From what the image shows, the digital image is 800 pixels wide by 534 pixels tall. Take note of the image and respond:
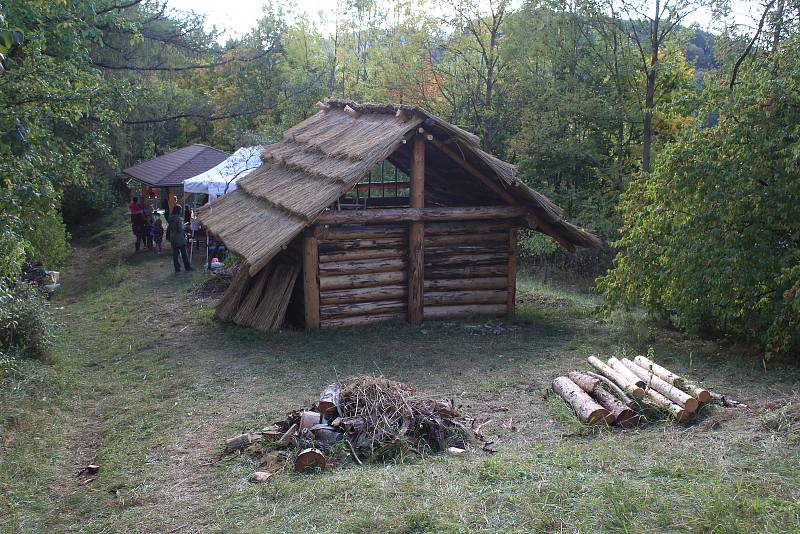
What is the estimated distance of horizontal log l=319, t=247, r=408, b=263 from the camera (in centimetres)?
1309

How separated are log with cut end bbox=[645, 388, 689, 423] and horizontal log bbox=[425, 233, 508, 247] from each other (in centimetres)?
637

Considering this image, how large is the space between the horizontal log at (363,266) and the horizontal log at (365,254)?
59mm

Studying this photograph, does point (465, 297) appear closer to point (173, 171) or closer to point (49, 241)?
point (49, 241)

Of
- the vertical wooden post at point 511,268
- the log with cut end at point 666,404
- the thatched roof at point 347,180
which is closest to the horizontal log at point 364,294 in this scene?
the thatched roof at point 347,180

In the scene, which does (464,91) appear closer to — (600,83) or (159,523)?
(600,83)

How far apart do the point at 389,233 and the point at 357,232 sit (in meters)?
0.64

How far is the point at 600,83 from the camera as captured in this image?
24.9m

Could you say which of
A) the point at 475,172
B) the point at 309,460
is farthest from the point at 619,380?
the point at 475,172

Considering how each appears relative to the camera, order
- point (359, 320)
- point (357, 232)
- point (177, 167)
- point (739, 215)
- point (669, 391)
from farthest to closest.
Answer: point (177, 167), point (359, 320), point (357, 232), point (739, 215), point (669, 391)

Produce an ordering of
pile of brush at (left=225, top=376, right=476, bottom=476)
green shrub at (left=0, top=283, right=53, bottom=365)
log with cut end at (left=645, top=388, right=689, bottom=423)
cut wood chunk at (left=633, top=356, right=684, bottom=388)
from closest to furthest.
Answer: pile of brush at (left=225, top=376, right=476, bottom=476)
log with cut end at (left=645, top=388, right=689, bottom=423)
cut wood chunk at (left=633, top=356, right=684, bottom=388)
green shrub at (left=0, top=283, right=53, bottom=365)

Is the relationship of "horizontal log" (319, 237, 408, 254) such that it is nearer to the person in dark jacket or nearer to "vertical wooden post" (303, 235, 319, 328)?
"vertical wooden post" (303, 235, 319, 328)

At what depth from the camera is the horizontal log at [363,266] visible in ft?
43.0

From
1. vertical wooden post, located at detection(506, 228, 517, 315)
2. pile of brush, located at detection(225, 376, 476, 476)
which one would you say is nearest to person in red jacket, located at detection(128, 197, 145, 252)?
vertical wooden post, located at detection(506, 228, 517, 315)

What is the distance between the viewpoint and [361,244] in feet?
43.7
